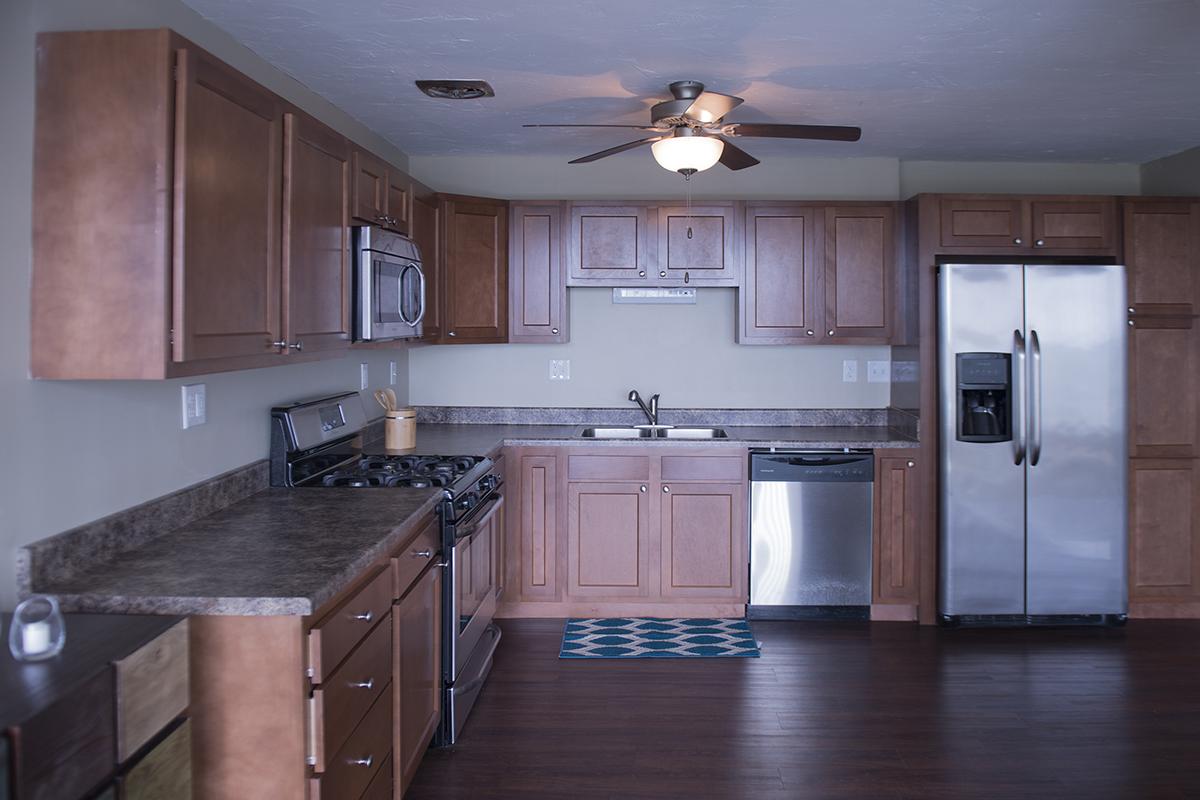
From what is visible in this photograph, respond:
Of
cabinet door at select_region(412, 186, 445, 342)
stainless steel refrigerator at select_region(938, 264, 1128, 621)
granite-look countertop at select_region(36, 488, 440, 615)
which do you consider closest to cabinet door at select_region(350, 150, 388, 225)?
cabinet door at select_region(412, 186, 445, 342)

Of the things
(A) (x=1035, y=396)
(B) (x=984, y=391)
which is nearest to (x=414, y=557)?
(B) (x=984, y=391)

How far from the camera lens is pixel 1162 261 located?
15.2 feet

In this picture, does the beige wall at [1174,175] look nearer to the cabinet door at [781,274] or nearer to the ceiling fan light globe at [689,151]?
the cabinet door at [781,274]

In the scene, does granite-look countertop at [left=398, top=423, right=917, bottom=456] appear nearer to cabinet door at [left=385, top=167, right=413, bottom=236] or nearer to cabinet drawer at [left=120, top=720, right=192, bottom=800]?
cabinet door at [left=385, top=167, right=413, bottom=236]

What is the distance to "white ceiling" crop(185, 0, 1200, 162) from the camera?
9.04ft

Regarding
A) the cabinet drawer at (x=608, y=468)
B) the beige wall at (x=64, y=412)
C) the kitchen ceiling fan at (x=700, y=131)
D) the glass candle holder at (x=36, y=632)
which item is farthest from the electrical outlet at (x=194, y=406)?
the cabinet drawer at (x=608, y=468)

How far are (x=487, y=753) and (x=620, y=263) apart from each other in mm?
2499

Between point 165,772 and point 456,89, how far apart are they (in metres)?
2.63

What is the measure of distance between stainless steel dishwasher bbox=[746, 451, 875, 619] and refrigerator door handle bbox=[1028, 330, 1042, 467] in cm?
72

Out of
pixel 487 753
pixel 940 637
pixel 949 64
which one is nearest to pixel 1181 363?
pixel 940 637

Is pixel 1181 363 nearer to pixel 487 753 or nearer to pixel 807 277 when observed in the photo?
pixel 807 277

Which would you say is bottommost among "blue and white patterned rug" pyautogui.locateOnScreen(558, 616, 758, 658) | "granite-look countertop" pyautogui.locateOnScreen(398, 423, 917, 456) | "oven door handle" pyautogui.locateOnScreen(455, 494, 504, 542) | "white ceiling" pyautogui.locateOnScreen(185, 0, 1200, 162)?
"blue and white patterned rug" pyautogui.locateOnScreen(558, 616, 758, 658)

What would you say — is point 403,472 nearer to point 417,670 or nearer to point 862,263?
point 417,670

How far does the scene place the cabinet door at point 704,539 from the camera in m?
4.56
